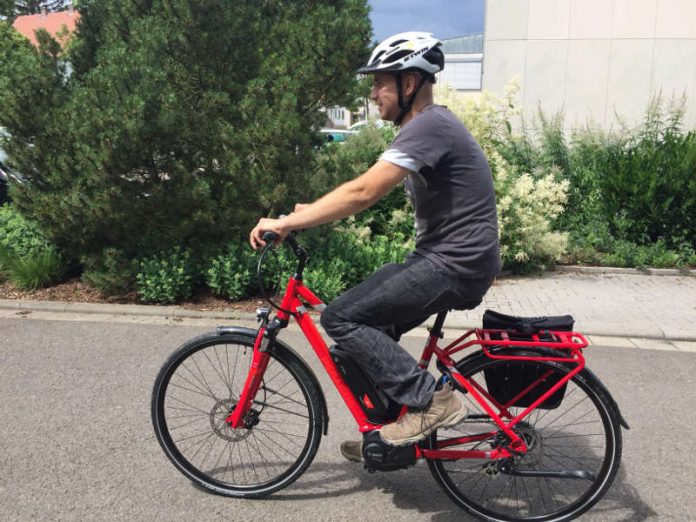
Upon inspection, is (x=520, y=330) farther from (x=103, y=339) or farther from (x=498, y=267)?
(x=103, y=339)

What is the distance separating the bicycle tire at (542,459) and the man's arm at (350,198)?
884 millimetres

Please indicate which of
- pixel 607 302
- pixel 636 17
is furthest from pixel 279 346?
pixel 636 17

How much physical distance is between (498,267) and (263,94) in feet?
14.1

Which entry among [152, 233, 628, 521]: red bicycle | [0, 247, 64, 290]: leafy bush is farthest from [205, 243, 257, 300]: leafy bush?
[152, 233, 628, 521]: red bicycle

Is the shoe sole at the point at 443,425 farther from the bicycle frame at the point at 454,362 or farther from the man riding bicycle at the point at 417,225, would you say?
the bicycle frame at the point at 454,362

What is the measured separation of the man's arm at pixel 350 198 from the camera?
2.46 meters

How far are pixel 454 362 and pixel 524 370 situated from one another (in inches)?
12.0

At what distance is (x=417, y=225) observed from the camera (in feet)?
9.14

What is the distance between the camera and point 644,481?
332 cm

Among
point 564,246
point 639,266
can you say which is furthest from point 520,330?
point 639,266

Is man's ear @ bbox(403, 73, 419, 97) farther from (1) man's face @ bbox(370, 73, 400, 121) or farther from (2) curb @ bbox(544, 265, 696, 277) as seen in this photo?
(2) curb @ bbox(544, 265, 696, 277)

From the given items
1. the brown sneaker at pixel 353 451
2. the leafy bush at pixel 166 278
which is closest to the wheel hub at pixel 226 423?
the brown sneaker at pixel 353 451

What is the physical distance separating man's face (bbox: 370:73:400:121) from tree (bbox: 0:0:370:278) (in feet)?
12.1

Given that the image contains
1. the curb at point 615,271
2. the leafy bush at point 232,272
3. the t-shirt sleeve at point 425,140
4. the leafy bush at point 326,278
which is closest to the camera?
the t-shirt sleeve at point 425,140
